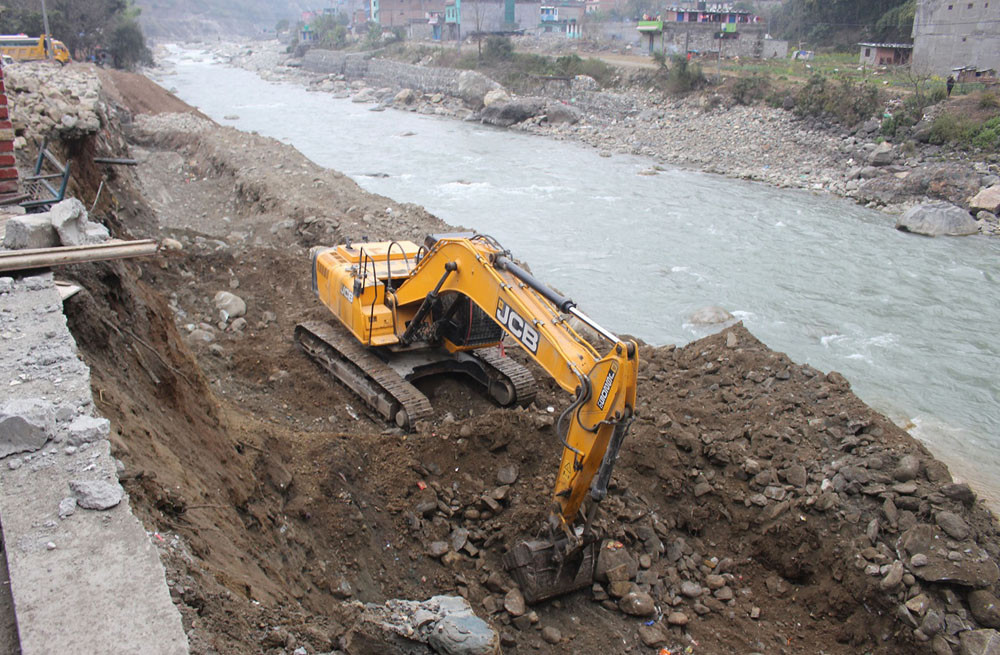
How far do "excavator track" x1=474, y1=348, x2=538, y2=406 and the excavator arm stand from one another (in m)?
1.79

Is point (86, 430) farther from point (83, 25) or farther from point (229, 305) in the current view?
point (83, 25)

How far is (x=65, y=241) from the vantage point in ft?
20.4

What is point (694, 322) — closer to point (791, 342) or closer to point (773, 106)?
point (791, 342)

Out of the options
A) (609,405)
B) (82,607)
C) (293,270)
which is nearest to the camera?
(82,607)

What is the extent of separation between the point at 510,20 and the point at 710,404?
69.4 metres

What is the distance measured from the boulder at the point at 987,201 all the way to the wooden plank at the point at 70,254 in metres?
21.0

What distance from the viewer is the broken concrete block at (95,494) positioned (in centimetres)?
354

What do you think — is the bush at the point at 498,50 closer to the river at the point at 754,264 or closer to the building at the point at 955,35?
the river at the point at 754,264

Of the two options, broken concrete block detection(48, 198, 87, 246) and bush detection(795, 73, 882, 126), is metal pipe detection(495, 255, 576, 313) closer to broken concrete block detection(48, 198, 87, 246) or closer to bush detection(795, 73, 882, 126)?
broken concrete block detection(48, 198, 87, 246)

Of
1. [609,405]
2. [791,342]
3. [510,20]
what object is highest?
[510,20]

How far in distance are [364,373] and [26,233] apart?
3849mm

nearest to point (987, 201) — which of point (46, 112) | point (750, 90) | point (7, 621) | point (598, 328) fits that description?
point (750, 90)

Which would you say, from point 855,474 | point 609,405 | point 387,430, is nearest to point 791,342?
point 855,474

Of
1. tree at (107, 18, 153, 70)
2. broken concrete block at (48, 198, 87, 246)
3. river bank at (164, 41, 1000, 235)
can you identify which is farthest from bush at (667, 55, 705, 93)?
tree at (107, 18, 153, 70)
